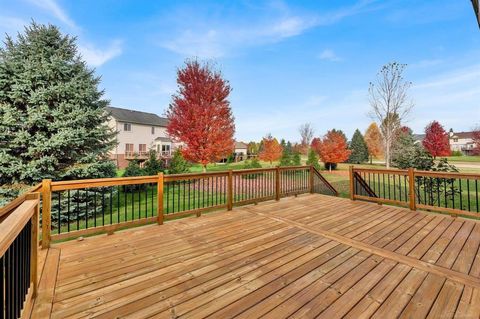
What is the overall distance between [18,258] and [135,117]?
102ft

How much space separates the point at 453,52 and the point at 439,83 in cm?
189

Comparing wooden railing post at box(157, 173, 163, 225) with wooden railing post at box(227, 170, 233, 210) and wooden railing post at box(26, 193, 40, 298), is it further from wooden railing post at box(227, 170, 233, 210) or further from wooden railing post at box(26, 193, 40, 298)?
wooden railing post at box(26, 193, 40, 298)

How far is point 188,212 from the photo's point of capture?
15.4 ft

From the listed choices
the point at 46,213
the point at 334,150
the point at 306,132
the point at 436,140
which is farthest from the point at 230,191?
the point at 306,132

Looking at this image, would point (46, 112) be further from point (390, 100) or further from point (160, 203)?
point (390, 100)

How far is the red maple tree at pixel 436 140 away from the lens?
933 inches

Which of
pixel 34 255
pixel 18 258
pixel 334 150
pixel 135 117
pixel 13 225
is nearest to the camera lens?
pixel 13 225

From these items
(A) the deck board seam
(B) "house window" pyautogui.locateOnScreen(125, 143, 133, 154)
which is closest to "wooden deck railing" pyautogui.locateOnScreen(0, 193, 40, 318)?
(A) the deck board seam

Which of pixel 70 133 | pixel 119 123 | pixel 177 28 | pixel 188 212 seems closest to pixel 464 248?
pixel 188 212

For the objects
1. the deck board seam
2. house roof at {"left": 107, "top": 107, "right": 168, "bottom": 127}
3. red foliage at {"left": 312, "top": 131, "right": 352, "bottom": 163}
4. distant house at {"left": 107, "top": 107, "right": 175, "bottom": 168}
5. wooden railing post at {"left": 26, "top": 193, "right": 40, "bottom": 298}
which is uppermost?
house roof at {"left": 107, "top": 107, "right": 168, "bottom": 127}

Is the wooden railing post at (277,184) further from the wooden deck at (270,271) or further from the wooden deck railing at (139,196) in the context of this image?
the wooden deck at (270,271)

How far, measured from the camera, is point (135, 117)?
2952cm

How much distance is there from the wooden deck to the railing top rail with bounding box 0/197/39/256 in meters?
0.91

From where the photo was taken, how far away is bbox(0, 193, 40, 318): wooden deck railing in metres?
1.28
